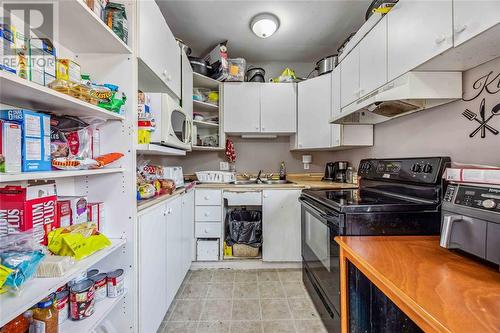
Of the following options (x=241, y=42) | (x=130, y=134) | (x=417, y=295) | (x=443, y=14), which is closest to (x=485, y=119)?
(x=443, y=14)

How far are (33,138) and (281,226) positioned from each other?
1.98 m

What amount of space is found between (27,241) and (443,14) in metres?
1.83

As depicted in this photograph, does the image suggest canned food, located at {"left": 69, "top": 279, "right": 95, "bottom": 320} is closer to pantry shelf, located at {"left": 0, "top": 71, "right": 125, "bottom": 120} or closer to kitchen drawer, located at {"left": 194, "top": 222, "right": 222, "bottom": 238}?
pantry shelf, located at {"left": 0, "top": 71, "right": 125, "bottom": 120}

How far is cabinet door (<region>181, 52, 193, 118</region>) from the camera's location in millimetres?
2104

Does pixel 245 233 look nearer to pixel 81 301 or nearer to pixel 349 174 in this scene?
pixel 349 174

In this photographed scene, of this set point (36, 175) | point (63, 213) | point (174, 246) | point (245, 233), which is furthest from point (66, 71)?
point (245, 233)

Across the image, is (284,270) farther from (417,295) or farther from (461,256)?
(417,295)

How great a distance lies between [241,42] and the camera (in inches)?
99.7

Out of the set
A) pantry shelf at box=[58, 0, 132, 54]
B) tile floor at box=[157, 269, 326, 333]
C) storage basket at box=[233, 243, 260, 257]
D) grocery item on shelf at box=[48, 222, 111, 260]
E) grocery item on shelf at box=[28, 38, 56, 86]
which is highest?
pantry shelf at box=[58, 0, 132, 54]

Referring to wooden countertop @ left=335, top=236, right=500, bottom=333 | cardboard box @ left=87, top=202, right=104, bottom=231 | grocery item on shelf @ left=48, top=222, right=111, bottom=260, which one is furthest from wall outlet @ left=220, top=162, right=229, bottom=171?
wooden countertop @ left=335, top=236, right=500, bottom=333

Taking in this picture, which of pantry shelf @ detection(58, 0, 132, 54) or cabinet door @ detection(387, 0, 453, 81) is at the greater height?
cabinet door @ detection(387, 0, 453, 81)

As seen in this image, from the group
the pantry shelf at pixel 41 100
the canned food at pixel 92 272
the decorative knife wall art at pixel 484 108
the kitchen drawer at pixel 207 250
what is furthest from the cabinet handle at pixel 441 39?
the kitchen drawer at pixel 207 250

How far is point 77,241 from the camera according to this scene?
2.82 feet

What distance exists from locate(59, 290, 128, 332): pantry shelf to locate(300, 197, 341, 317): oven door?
3.61ft
